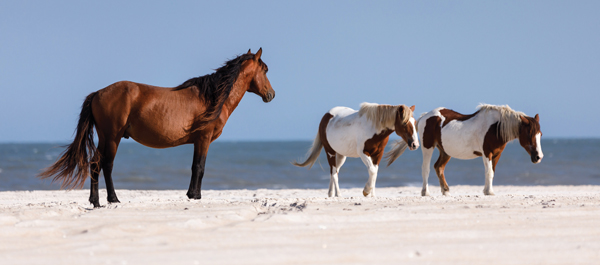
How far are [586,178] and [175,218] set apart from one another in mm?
16048

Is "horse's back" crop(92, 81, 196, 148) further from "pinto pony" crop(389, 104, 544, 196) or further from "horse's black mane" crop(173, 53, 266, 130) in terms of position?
"pinto pony" crop(389, 104, 544, 196)

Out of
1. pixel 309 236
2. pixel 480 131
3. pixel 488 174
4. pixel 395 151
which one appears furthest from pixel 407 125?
pixel 309 236

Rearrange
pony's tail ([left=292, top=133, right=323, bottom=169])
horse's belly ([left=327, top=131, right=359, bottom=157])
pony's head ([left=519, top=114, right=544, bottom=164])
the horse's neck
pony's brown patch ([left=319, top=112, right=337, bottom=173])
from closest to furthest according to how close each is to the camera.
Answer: the horse's neck, pony's head ([left=519, top=114, right=544, bottom=164]), horse's belly ([left=327, top=131, right=359, bottom=157]), pony's brown patch ([left=319, top=112, right=337, bottom=173]), pony's tail ([left=292, top=133, right=323, bottom=169])

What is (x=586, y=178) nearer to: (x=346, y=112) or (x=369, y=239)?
(x=346, y=112)

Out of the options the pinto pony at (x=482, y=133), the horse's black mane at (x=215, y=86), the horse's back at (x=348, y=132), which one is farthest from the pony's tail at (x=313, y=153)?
the horse's black mane at (x=215, y=86)

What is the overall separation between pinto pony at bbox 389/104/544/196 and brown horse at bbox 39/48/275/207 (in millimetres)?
2586

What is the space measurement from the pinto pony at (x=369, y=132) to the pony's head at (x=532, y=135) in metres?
1.31

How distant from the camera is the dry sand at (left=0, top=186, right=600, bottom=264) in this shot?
2721mm

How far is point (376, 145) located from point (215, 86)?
7.16ft

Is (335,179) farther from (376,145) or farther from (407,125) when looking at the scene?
(407,125)

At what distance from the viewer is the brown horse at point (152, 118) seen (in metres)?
5.20

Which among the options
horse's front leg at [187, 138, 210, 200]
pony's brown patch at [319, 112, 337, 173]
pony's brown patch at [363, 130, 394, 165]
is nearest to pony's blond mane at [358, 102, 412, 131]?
pony's brown patch at [363, 130, 394, 165]

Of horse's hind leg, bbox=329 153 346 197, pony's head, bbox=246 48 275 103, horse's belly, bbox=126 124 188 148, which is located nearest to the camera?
horse's belly, bbox=126 124 188 148

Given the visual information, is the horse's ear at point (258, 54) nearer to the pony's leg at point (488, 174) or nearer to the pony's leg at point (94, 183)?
the pony's leg at point (94, 183)
